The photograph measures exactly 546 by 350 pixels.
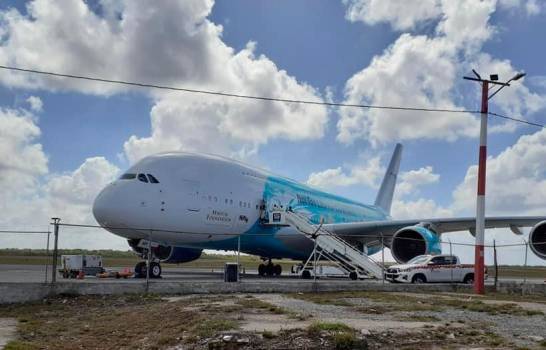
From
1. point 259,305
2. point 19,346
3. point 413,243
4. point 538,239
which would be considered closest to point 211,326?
point 19,346

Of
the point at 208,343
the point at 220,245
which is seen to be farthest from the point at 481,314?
the point at 220,245

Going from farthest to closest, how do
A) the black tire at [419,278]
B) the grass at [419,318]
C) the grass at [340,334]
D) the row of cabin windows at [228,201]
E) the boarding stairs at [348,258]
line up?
the black tire at [419,278], the boarding stairs at [348,258], the row of cabin windows at [228,201], the grass at [419,318], the grass at [340,334]

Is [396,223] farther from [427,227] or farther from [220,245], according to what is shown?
[220,245]

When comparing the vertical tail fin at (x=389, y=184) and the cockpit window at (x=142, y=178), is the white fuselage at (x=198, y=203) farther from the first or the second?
the vertical tail fin at (x=389, y=184)

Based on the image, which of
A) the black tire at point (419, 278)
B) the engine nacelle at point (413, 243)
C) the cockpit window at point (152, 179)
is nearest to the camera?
the cockpit window at point (152, 179)

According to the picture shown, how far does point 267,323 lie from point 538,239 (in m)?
15.8

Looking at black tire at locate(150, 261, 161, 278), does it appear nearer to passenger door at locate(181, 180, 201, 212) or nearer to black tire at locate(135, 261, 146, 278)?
black tire at locate(135, 261, 146, 278)

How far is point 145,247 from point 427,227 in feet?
39.8

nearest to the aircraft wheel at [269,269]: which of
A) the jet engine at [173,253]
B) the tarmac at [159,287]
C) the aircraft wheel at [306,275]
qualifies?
the aircraft wheel at [306,275]

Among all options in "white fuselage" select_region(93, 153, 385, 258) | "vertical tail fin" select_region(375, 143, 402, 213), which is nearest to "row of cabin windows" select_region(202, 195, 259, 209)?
"white fuselage" select_region(93, 153, 385, 258)

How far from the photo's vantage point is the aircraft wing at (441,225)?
2502 centimetres

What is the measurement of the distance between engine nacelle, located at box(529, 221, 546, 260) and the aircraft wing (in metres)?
2.07

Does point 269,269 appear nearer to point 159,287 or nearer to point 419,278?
point 419,278

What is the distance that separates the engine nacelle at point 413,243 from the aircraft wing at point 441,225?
1296 millimetres
